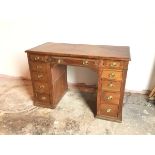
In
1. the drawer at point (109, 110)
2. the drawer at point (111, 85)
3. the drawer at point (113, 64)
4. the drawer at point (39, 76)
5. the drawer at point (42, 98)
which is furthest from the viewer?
the drawer at point (42, 98)

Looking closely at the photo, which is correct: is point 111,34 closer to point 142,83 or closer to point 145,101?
point 142,83

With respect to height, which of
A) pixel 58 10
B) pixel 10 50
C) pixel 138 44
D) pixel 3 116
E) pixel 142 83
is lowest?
pixel 3 116

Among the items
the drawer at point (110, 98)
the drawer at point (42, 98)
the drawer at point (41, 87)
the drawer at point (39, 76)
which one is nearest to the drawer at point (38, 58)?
the drawer at point (39, 76)

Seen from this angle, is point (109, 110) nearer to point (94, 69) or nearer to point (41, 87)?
point (94, 69)

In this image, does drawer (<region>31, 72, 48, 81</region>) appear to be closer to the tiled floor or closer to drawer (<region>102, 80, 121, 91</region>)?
the tiled floor

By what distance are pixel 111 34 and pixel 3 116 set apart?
1859 mm

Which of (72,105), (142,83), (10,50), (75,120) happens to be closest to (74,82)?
(72,105)

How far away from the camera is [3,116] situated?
224 centimetres

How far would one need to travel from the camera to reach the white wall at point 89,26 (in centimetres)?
231

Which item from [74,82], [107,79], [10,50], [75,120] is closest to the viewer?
[107,79]

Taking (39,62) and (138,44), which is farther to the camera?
(138,44)

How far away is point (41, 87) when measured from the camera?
91.1 inches

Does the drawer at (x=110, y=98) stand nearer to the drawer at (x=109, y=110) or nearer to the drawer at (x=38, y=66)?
the drawer at (x=109, y=110)

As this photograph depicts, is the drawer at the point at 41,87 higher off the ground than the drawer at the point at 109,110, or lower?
higher
